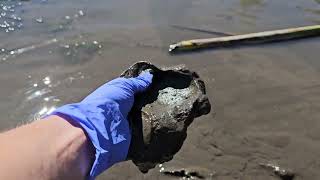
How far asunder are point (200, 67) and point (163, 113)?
6.90 feet

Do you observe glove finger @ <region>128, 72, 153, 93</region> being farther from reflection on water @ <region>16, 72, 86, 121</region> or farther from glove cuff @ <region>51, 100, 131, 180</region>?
reflection on water @ <region>16, 72, 86, 121</region>

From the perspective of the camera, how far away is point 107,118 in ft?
8.20

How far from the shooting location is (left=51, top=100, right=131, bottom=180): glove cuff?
7.41 ft

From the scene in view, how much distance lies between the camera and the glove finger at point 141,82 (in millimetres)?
2929

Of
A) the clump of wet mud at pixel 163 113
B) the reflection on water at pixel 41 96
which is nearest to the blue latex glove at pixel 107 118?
the clump of wet mud at pixel 163 113

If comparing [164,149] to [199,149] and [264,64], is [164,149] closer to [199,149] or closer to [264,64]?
[199,149]

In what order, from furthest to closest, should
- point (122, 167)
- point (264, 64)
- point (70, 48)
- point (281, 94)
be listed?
point (70, 48) < point (264, 64) < point (281, 94) < point (122, 167)

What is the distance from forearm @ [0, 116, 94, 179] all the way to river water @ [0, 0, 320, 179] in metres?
1.37

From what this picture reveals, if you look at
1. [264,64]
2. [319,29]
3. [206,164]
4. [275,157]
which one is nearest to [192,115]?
[206,164]

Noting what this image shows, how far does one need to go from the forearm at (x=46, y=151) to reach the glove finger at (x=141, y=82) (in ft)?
2.47

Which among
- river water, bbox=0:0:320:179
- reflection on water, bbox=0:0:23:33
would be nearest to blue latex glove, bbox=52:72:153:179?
river water, bbox=0:0:320:179

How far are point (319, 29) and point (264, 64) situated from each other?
3.39ft

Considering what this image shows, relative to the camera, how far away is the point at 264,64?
16.3 feet

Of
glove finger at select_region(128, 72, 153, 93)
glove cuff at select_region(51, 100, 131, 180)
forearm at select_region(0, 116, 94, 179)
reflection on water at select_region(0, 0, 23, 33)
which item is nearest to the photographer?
forearm at select_region(0, 116, 94, 179)
